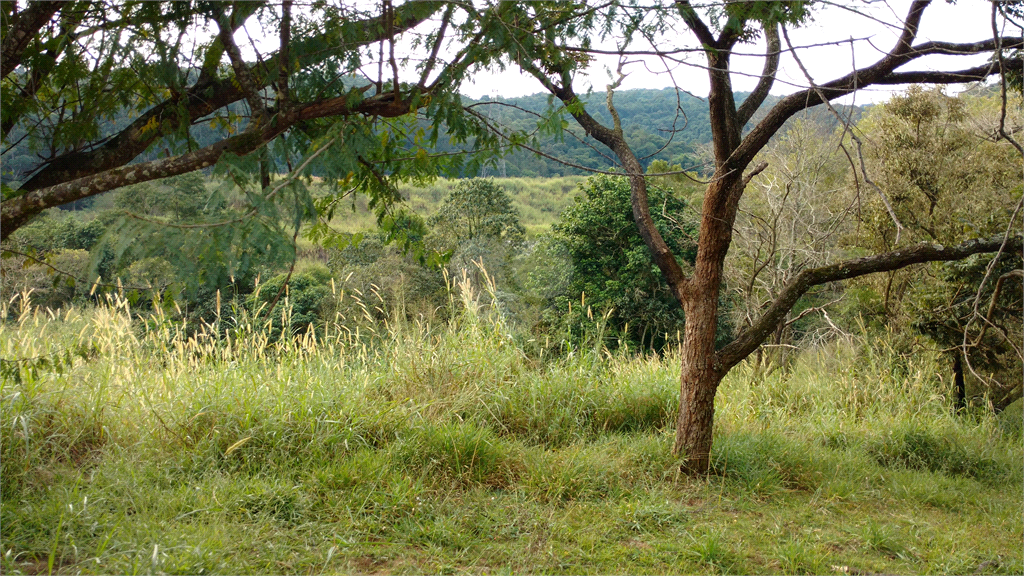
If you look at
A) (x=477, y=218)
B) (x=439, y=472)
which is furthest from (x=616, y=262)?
(x=439, y=472)

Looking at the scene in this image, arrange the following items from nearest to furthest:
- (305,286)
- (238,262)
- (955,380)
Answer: (238,262)
(955,380)
(305,286)

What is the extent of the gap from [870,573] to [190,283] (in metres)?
3.18

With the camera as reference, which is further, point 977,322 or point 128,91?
point 977,322

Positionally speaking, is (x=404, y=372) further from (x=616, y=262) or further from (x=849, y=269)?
(x=616, y=262)

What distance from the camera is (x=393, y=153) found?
3365 millimetres

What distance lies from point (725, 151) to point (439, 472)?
2528 mm

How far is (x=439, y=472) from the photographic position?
3664mm

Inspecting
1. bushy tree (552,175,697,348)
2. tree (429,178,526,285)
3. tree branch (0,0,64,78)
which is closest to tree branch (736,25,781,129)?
tree branch (0,0,64,78)

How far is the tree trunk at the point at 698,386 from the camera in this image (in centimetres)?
389

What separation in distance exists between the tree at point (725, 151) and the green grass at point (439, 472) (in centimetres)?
66

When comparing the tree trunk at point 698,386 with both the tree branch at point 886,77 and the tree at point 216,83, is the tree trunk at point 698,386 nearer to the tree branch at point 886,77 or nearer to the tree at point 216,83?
the tree branch at point 886,77

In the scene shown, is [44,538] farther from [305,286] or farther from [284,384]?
[305,286]

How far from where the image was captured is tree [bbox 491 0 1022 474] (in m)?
3.19

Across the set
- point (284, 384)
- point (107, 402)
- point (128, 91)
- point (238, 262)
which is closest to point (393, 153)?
point (128, 91)
